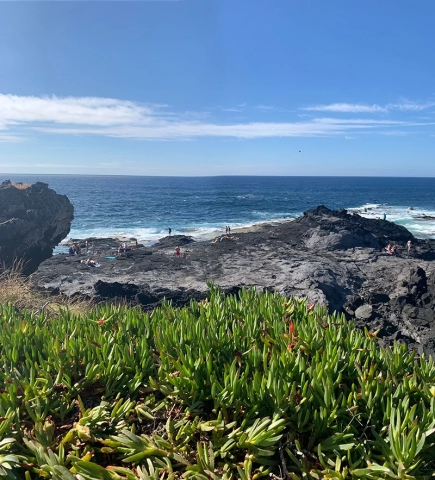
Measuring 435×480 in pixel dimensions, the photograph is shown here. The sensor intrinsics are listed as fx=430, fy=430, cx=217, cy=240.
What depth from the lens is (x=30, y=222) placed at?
18.4 metres

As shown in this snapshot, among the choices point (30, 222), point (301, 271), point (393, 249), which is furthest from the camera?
point (393, 249)

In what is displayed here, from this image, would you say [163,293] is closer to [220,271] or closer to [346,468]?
[220,271]

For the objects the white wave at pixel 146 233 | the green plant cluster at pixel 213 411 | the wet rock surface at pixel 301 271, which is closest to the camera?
the green plant cluster at pixel 213 411

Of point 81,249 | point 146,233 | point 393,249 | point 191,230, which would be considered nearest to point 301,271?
point 393,249

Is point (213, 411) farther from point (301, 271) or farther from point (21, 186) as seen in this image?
point (301, 271)

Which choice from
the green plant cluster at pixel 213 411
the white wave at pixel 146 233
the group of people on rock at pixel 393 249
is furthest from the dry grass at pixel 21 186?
the group of people on rock at pixel 393 249

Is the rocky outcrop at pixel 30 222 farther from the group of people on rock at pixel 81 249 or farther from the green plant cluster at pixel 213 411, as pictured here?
the green plant cluster at pixel 213 411

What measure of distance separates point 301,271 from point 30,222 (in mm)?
13290

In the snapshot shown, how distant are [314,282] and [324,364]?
58.5 ft

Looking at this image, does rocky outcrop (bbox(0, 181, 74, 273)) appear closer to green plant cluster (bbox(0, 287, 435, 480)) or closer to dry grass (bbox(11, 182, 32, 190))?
dry grass (bbox(11, 182, 32, 190))

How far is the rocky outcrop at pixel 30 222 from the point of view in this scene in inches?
687

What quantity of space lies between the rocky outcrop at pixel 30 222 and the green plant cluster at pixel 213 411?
592 inches

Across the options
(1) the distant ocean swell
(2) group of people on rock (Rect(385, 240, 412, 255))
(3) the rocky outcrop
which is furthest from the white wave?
(3) the rocky outcrop

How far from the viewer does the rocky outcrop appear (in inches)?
687
